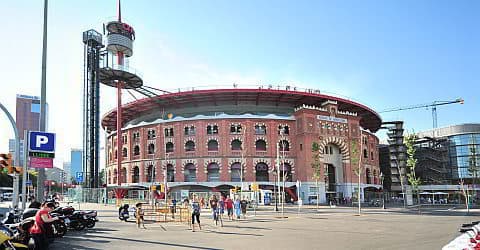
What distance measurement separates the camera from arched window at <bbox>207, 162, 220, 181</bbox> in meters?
61.1

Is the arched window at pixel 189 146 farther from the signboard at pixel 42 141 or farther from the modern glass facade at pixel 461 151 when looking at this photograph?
the modern glass facade at pixel 461 151

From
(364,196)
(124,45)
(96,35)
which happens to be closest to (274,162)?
(364,196)

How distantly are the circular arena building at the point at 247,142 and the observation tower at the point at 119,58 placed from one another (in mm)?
3492

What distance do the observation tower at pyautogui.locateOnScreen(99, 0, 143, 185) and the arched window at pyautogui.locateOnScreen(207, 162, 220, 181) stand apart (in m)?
15.8

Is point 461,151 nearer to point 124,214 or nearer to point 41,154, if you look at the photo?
point 124,214

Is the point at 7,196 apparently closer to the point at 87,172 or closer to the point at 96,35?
the point at 87,172

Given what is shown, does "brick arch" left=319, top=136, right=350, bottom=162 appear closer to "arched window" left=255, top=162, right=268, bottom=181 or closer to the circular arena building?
the circular arena building

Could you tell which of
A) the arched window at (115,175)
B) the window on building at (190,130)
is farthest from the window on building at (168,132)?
the arched window at (115,175)

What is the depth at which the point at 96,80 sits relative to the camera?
69.1m

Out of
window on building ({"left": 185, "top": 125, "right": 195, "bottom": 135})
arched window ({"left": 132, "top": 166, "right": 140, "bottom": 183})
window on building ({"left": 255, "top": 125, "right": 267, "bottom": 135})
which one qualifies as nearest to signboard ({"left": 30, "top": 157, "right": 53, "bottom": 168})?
window on building ({"left": 185, "top": 125, "right": 195, "bottom": 135})

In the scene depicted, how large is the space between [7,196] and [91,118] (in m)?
26.5

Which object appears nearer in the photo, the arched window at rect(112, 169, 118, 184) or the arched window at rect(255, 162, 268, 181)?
the arched window at rect(255, 162, 268, 181)

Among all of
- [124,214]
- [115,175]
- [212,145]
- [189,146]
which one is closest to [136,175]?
[115,175]

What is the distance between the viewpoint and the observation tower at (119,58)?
6360 centimetres
